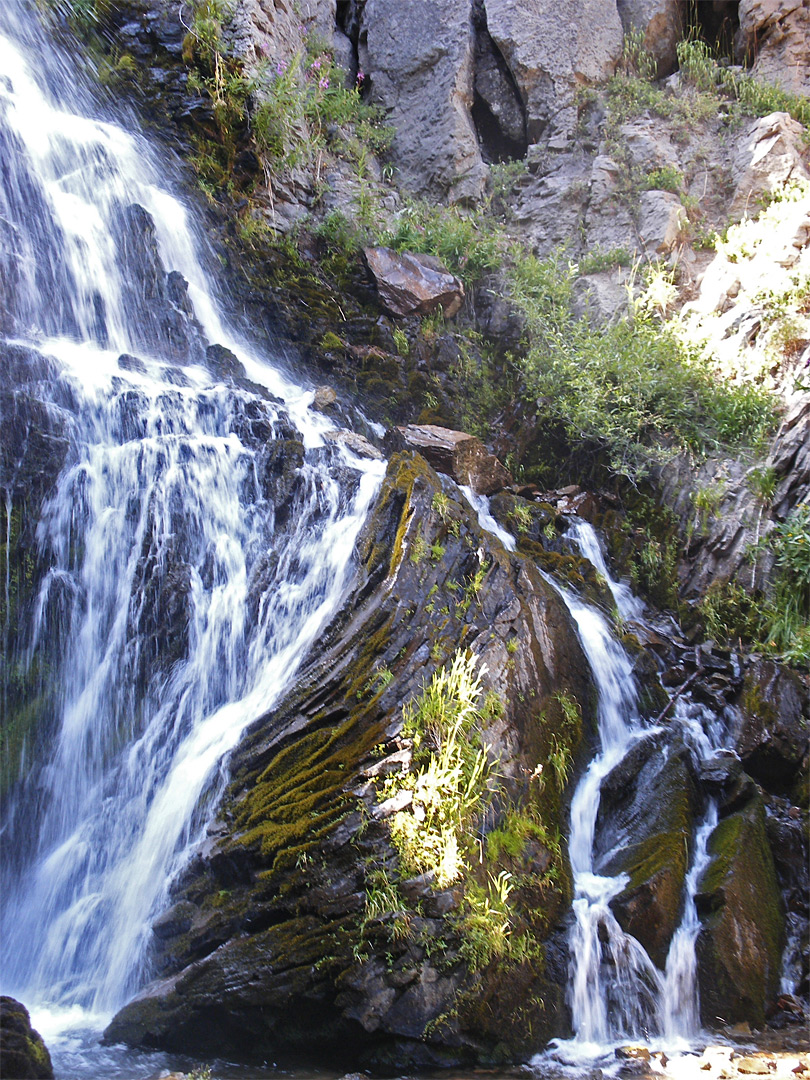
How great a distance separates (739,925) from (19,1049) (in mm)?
4282

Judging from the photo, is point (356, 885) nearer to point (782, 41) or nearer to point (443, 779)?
point (443, 779)

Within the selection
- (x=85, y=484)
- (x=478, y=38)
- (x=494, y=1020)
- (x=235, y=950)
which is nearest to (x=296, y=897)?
(x=235, y=950)

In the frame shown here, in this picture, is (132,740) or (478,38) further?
(478,38)

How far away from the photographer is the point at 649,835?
531cm

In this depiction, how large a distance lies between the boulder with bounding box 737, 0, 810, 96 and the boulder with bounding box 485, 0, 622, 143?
259cm

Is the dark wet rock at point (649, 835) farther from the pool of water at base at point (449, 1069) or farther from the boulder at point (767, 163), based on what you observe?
the boulder at point (767, 163)

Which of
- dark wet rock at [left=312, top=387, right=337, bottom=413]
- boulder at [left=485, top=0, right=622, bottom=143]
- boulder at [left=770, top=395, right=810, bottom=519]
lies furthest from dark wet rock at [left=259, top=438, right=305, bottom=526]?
boulder at [left=485, top=0, right=622, bottom=143]

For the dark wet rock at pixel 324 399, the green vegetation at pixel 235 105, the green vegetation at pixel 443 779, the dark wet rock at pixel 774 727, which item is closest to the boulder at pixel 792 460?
the dark wet rock at pixel 774 727

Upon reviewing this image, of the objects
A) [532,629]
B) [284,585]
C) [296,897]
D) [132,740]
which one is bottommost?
[296,897]

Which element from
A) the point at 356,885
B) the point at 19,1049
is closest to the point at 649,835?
the point at 356,885

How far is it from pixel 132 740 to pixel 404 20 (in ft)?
50.7

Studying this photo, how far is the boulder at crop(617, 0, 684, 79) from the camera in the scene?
14773 millimetres

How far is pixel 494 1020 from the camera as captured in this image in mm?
4152

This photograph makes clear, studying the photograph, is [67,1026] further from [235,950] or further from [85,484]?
[85,484]
